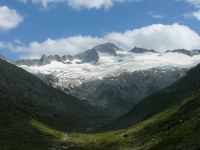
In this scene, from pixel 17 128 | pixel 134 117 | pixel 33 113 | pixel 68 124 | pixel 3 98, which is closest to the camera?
pixel 17 128

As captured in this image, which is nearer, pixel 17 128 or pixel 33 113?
pixel 17 128

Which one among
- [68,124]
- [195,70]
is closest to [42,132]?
[68,124]

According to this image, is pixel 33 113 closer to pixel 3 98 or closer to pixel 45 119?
pixel 45 119

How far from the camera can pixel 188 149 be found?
126 ft

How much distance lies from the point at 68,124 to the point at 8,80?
68.1 m

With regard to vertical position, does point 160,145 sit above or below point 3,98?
below

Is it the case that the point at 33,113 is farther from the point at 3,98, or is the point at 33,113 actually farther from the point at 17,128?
the point at 17,128

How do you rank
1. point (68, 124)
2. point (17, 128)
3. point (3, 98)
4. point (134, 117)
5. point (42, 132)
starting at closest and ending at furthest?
point (17, 128)
point (42, 132)
point (3, 98)
point (134, 117)
point (68, 124)

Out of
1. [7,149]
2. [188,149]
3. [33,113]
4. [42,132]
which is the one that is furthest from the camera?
[33,113]

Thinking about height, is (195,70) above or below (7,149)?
above

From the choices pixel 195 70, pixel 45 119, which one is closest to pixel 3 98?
pixel 45 119

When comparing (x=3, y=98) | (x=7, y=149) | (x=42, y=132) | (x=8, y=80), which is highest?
(x=8, y=80)

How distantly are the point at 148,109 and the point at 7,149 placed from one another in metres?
122

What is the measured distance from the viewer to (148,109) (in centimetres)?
16712
